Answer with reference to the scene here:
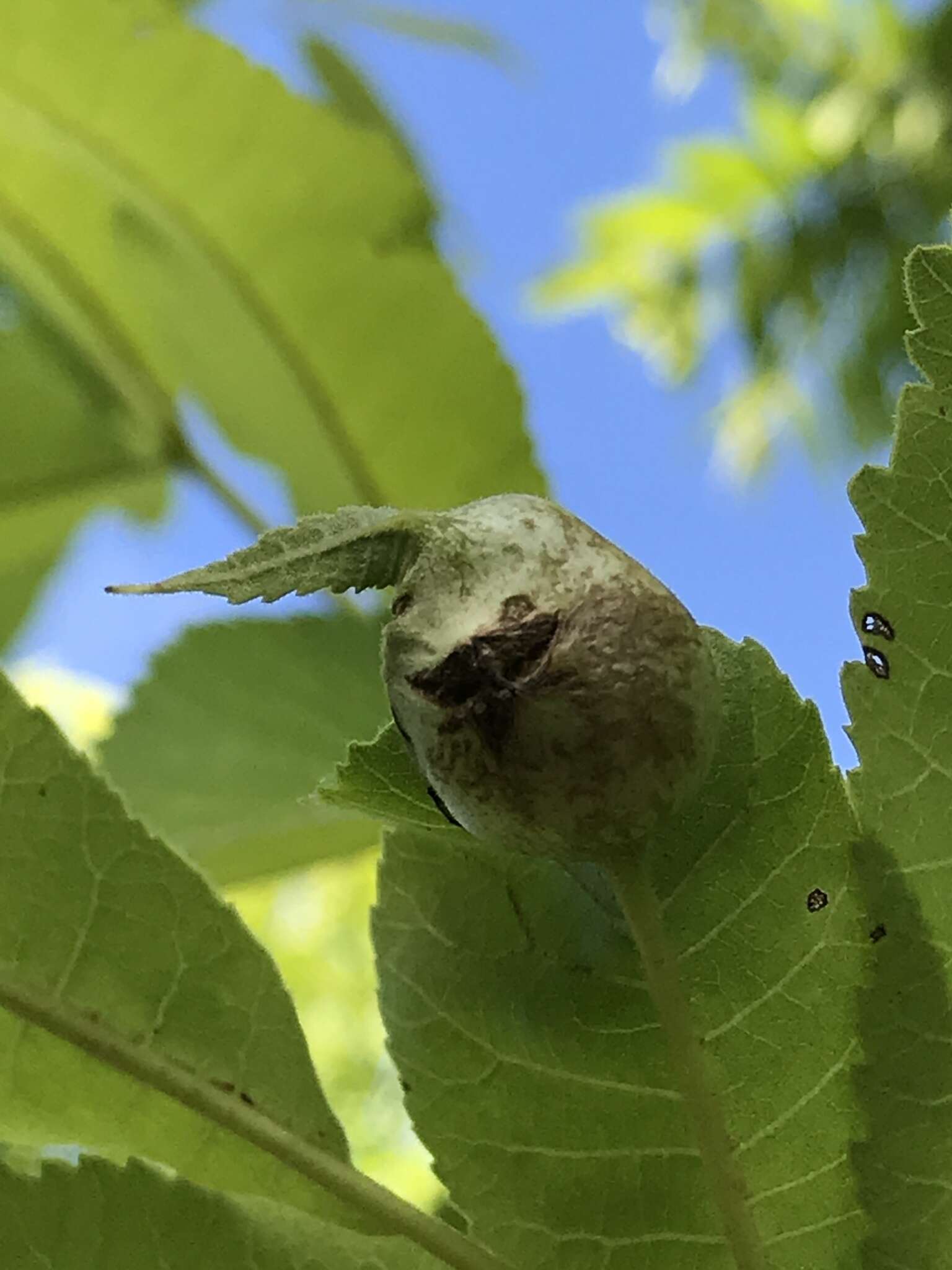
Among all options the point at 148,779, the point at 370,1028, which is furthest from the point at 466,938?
the point at 370,1028

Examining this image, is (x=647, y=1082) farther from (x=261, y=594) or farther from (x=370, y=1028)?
(x=370, y=1028)

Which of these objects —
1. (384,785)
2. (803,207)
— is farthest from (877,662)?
(803,207)

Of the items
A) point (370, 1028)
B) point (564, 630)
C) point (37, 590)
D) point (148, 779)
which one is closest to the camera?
point (564, 630)

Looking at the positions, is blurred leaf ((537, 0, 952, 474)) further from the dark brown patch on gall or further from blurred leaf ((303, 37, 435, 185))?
the dark brown patch on gall

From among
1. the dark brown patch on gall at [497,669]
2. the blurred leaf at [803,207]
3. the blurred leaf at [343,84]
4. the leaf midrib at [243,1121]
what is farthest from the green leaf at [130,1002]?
the blurred leaf at [803,207]

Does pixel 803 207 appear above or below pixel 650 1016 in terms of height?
above

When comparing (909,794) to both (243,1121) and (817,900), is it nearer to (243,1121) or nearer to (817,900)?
(817,900)
